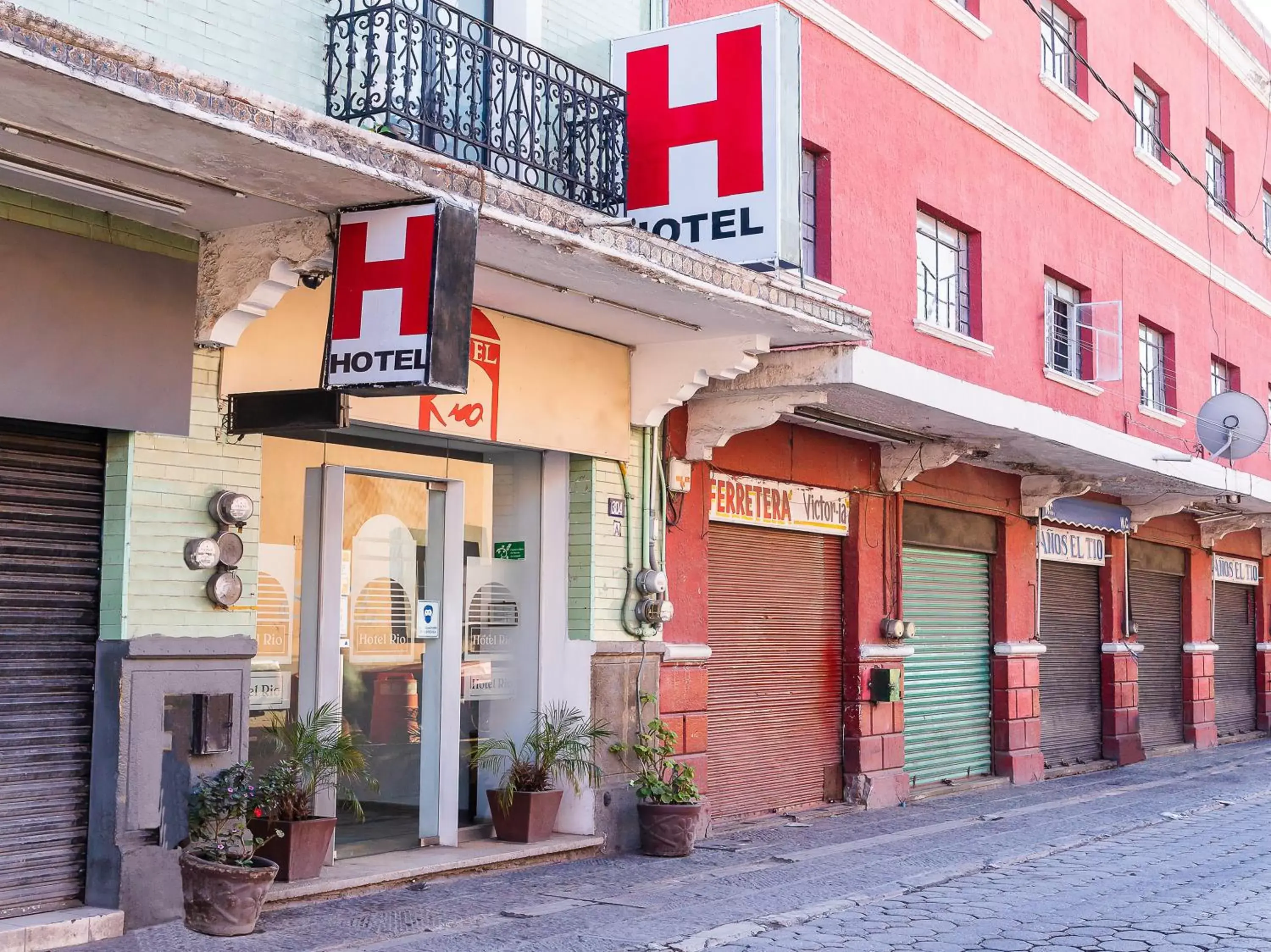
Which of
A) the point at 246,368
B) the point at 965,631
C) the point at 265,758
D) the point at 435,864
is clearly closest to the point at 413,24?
the point at 246,368

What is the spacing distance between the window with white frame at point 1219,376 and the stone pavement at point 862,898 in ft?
31.5

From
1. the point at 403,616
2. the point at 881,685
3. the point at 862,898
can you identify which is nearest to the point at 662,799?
the point at 862,898

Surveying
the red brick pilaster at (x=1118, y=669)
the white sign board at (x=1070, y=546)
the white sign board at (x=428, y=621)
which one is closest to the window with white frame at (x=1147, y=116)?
the white sign board at (x=1070, y=546)

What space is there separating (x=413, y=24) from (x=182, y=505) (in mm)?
3218

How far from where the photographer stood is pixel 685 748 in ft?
39.6

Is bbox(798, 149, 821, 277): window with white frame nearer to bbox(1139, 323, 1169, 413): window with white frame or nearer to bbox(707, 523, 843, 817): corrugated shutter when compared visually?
bbox(707, 523, 843, 817): corrugated shutter

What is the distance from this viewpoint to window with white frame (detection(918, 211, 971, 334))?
14.6m

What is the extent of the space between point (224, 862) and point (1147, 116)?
659 inches

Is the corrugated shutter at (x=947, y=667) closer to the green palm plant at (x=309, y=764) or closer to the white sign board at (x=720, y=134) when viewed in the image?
the white sign board at (x=720, y=134)

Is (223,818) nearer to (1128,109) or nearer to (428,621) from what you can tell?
(428,621)

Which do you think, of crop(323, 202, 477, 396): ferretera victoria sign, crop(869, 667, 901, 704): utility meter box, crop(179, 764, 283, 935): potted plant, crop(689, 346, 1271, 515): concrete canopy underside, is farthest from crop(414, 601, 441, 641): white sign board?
crop(869, 667, 901, 704): utility meter box

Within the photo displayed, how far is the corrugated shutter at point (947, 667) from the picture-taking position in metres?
15.7

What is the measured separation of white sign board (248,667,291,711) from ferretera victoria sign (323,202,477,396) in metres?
2.56

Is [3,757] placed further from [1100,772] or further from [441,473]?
[1100,772]
